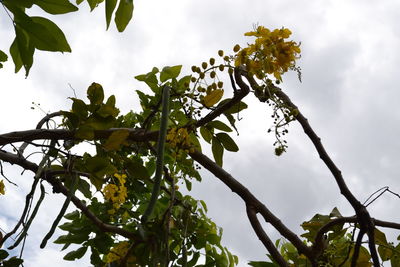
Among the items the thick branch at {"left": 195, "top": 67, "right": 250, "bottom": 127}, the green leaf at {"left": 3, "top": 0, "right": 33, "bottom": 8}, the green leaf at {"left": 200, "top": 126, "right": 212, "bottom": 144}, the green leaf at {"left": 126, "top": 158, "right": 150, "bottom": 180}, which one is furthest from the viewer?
the green leaf at {"left": 200, "top": 126, "right": 212, "bottom": 144}

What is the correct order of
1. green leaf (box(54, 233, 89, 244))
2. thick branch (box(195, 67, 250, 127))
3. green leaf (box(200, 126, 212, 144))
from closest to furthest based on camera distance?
thick branch (box(195, 67, 250, 127)) → green leaf (box(200, 126, 212, 144)) → green leaf (box(54, 233, 89, 244))

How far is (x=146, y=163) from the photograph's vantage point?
1919mm

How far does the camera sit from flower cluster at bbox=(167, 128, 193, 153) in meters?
1.24

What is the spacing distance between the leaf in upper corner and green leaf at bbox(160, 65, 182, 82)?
22cm

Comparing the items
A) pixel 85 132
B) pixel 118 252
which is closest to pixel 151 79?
pixel 85 132

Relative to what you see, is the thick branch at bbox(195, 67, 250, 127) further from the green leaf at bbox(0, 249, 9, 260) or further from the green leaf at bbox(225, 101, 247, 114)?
the green leaf at bbox(0, 249, 9, 260)

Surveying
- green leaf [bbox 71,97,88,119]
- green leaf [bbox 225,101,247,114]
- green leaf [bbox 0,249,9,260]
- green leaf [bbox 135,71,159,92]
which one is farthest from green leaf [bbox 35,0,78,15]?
green leaf [bbox 0,249,9,260]

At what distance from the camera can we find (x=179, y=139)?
4.09 feet

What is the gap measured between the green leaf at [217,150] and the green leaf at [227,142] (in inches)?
0.5

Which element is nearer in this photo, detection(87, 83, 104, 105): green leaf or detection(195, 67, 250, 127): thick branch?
detection(195, 67, 250, 127): thick branch

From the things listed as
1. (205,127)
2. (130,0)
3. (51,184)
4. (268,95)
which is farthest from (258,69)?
(51,184)

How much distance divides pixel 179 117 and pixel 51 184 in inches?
15.6

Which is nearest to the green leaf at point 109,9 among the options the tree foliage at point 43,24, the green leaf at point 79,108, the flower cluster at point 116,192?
the tree foliage at point 43,24

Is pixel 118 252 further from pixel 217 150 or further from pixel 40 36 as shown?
pixel 40 36
